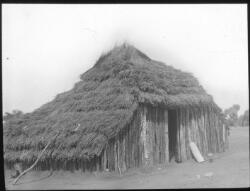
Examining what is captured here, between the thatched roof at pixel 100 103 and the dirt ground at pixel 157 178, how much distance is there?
2.53 ft

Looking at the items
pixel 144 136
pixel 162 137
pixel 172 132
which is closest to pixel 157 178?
pixel 144 136

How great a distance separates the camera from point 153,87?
611 inches

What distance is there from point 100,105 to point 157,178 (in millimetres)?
3411

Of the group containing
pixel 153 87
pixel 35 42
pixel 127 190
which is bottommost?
pixel 127 190

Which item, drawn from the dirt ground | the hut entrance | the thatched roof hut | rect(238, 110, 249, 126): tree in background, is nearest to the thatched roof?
the thatched roof hut

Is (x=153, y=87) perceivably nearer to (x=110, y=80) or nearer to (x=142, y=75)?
(x=142, y=75)

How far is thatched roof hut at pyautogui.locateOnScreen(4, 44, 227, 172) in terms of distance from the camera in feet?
46.9

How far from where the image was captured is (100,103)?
15477mm

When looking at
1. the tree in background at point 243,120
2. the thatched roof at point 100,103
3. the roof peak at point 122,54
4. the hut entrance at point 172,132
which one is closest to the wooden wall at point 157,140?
the hut entrance at point 172,132

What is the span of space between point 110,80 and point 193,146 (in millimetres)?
4395

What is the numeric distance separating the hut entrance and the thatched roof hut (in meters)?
0.95

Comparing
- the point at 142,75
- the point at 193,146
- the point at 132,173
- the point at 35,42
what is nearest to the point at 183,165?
the point at 193,146

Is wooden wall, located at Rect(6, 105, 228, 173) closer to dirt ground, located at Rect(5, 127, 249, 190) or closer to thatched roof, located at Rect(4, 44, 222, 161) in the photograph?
dirt ground, located at Rect(5, 127, 249, 190)

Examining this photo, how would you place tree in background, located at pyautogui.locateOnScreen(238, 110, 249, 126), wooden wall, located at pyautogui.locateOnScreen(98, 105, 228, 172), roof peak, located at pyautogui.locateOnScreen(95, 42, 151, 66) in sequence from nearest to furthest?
1. wooden wall, located at pyautogui.locateOnScreen(98, 105, 228, 172)
2. roof peak, located at pyautogui.locateOnScreen(95, 42, 151, 66)
3. tree in background, located at pyautogui.locateOnScreen(238, 110, 249, 126)
